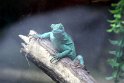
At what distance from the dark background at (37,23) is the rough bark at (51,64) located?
130 centimetres

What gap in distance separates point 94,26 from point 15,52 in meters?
1.09

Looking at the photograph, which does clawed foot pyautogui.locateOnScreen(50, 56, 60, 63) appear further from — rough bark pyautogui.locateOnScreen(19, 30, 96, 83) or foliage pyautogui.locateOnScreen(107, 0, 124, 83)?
foliage pyautogui.locateOnScreen(107, 0, 124, 83)

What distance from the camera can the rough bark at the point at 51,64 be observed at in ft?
7.72

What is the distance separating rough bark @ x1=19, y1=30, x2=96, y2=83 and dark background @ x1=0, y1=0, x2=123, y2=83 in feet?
4.28

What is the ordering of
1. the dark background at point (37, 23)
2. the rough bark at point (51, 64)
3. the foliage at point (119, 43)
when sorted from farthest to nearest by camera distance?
the dark background at point (37, 23) < the foliage at point (119, 43) < the rough bark at point (51, 64)

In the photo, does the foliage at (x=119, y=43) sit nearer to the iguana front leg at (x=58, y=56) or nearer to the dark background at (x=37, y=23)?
the dark background at (x=37, y=23)

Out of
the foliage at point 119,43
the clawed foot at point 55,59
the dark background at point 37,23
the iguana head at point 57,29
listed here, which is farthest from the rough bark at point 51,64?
the dark background at point 37,23

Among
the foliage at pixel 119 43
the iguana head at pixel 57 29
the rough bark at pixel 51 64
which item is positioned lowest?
the foliage at pixel 119 43

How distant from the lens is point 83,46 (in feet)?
13.7

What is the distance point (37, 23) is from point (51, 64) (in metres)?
1.56

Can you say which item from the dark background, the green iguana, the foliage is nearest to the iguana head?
the green iguana

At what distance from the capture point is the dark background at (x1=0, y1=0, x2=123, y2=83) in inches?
154

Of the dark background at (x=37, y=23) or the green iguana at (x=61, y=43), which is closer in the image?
the green iguana at (x=61, y=43)

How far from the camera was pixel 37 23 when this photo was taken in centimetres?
394
